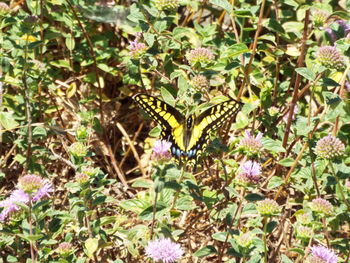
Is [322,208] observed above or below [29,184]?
below

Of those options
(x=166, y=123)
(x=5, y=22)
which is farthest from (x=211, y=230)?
(x=5, y=22)

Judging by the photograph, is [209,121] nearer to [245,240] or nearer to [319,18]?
[245,240]

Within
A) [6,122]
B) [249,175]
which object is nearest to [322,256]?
[249,175]

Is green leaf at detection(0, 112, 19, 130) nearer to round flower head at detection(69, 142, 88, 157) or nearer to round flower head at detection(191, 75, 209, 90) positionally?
round flower head at detection(69, 142, 88, 157)

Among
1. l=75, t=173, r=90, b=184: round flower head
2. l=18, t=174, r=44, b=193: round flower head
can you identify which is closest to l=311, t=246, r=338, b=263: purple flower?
l=75, t=173, r=90, b=184: round flower head

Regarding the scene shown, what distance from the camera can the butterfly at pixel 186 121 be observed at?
226cm

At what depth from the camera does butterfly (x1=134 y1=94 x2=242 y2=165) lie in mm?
2262

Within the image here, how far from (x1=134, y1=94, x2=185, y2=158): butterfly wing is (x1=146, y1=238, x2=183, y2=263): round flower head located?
1.75 feet

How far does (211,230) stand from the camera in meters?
2.65

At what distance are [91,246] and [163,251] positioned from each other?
355 mm

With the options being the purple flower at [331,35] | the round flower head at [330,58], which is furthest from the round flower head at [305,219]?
the purple flower at [331,35]

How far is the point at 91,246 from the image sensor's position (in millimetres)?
2045

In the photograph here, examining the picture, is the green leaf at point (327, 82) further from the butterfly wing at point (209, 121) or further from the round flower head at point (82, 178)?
the round flower head at point (82, 178)

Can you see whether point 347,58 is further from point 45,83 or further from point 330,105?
point 45,83
